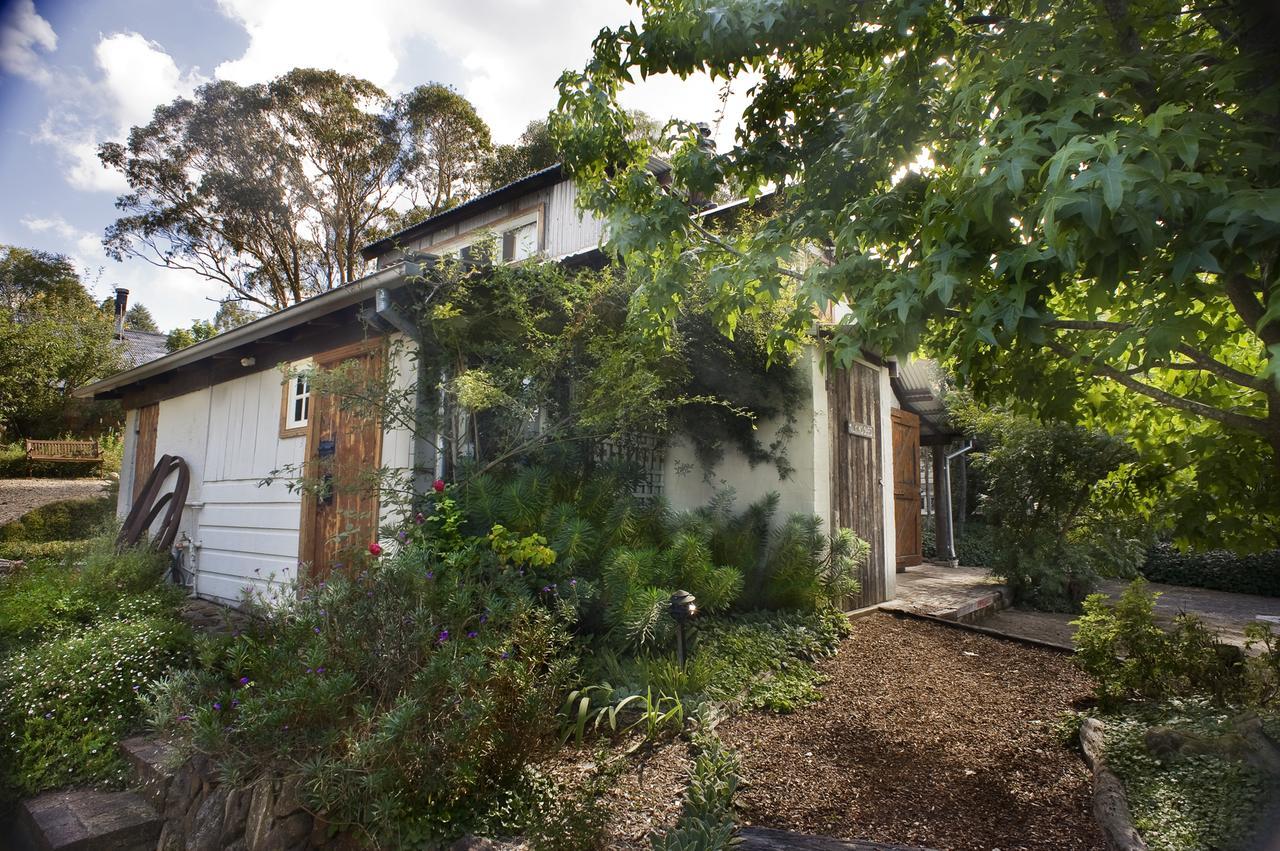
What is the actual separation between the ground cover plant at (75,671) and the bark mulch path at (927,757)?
345 centimetres

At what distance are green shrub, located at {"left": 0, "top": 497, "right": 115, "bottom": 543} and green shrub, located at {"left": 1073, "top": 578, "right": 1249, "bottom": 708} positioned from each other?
16.0 m

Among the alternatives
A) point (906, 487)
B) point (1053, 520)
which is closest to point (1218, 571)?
point (906, 487)

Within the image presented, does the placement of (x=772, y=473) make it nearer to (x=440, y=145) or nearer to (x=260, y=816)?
(x=260, y=816)

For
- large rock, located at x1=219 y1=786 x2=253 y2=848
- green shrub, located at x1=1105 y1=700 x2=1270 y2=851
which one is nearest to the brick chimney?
large rock, located at x1=219 y1=786 x2=253 y2=848

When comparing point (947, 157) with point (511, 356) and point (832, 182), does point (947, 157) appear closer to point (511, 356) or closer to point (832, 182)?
point (832, 182)

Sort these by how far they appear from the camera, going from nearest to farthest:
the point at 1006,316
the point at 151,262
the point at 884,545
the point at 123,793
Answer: the point at 1006,316, the point at 123,793, the point at 884,545, the point at 151,262

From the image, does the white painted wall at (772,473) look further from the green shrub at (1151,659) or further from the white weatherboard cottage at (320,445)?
the green shrub at (1151,659)

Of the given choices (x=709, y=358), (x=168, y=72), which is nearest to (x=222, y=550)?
(x=168, y=72)

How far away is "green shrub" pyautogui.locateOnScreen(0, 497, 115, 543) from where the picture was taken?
Answer: 14.0 m

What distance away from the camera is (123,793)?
3.69 metres

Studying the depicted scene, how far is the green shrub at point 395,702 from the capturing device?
278 cm

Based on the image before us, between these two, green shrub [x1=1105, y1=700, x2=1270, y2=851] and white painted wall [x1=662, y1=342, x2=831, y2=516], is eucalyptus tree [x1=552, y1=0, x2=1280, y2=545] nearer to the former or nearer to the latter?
green shrub [x1=1105, y1=700, x2=1270, y2=851]

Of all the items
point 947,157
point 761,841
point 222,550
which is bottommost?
point 761,841

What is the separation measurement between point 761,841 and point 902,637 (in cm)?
362
